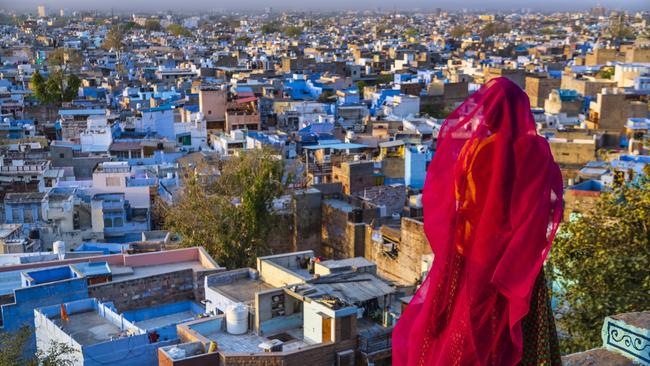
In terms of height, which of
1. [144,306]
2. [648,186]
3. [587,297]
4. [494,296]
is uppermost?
[494,296]

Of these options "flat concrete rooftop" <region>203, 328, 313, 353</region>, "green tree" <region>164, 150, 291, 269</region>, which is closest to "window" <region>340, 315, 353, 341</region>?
"flat concrete rooftop" <region>203, 328, 313, 353</region>

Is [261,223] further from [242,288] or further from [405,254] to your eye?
[242,288]

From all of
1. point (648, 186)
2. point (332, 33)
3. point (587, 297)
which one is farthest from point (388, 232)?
point (332, 33)

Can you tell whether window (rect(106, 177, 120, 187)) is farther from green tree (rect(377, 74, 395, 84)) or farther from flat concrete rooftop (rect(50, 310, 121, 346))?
green tree (rect(377, 74, 395, 84))

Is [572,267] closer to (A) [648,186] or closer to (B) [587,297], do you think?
(B) [587,297]

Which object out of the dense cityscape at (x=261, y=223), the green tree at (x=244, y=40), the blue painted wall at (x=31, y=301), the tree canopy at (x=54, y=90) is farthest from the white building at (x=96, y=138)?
the green tree at (x=244, y=40)

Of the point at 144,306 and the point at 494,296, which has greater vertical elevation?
the point at 494,296

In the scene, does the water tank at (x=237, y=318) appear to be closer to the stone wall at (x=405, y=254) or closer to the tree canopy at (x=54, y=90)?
the stone wall at (x=405, y=254)
